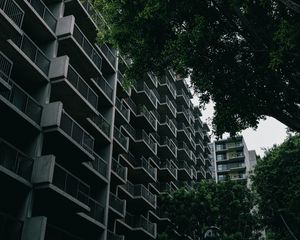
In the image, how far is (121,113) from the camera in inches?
1265

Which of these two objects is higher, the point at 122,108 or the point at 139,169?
the point at 122,108

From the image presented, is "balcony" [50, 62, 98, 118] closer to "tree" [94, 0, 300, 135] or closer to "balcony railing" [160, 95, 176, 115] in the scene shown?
"tree" [94, 0, 300, 135]

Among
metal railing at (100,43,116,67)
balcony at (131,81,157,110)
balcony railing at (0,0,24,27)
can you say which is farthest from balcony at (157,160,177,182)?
balcony railing at (0,0,24,27)

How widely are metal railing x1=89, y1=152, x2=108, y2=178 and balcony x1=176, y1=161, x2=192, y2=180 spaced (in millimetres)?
19325

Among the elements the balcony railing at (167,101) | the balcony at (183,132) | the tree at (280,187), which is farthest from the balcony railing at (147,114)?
the tree at (280,187)

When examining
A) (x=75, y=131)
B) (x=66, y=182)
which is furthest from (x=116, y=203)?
(x=75, y=131)

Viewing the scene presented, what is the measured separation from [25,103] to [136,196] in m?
14.9

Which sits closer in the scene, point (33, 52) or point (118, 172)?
point (33, 52)

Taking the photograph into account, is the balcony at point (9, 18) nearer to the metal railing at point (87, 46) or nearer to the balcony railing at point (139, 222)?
the metal railing at point (87, 46)

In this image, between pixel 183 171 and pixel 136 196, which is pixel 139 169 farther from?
pixel 183 171

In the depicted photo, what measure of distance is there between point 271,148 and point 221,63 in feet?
66.7

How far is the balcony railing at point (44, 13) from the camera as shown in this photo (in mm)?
23500

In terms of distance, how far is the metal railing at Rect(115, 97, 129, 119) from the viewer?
32188 millimetres

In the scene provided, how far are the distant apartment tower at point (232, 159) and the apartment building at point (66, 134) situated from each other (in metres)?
42.5
